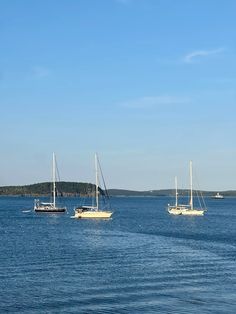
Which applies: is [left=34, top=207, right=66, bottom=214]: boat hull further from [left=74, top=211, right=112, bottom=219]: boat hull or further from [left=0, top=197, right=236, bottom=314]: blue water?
[left=0, top=197, right=236, bottom=314]: blue water

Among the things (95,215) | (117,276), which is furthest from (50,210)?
(117,276)

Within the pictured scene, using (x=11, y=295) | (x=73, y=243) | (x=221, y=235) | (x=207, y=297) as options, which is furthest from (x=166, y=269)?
(x=221, y=235)

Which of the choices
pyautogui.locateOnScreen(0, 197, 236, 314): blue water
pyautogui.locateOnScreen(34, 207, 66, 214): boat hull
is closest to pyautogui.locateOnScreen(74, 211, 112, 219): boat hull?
pyautogui.locateOnScreen(34, 207, 66, 214): boat hull

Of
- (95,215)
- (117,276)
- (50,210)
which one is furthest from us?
(50,210)

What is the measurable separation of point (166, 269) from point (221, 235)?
155 ft

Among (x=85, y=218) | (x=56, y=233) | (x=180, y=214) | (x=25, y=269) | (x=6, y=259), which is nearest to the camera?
(x=25, y=269)

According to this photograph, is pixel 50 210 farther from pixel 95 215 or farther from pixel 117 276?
pixel 117 276

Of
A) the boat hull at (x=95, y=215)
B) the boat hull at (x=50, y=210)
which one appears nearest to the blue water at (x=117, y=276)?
the boat hull at (x=95, y=215)

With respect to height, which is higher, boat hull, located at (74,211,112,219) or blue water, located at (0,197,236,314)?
boat hull, located at (74,211,112,219)

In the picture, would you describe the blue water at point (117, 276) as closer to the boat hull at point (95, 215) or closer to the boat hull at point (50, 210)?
the boat hull at point (95, 215)

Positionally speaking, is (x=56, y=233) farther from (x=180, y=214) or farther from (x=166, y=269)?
(x=180, y=214)

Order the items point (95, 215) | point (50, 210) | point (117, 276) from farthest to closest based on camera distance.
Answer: point (50, 210) < point (95, 215) < point (117, 276)

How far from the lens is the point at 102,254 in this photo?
221ft

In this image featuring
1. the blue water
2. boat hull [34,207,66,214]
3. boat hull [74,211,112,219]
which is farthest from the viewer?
boat hull [34,207,66,214]
